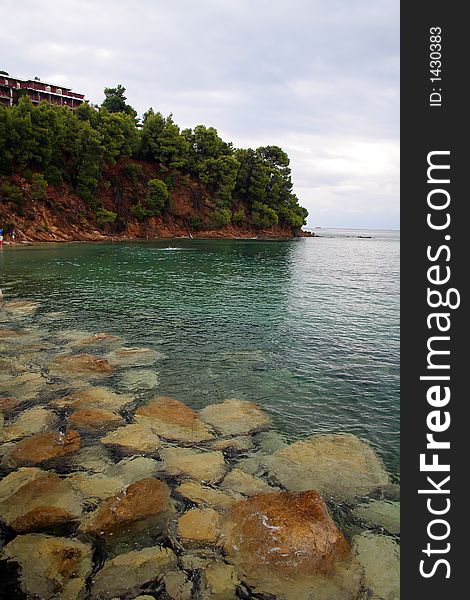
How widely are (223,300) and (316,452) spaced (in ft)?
60.0

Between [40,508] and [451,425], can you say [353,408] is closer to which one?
[451,425]

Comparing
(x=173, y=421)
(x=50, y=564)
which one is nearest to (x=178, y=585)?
(x=50, y=564)

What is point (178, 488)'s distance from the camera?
7.69 metres

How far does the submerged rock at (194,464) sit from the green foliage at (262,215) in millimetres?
96275

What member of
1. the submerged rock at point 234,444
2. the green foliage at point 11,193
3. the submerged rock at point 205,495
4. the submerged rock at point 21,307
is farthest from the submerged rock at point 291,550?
the green foliage at point 11,193

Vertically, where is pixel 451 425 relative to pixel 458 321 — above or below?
below

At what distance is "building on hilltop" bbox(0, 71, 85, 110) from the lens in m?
95.8

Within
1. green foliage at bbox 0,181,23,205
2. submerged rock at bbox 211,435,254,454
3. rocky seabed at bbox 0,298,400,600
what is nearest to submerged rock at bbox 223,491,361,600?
rocky seabed at bbox 0,298,400,600

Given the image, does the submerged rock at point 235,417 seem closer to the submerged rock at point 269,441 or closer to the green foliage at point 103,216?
the submerged rock at point 269,441

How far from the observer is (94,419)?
33.3 ft

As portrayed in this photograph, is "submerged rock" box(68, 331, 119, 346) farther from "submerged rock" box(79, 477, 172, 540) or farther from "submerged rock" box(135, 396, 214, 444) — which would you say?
"submerged rock" box(79, 477, 172, 540)

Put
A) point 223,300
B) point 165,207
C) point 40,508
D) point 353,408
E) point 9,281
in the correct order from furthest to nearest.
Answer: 1. point 165,207
2. point 9,281
3. point 223,300
4. point 353,408
5. point 40,508

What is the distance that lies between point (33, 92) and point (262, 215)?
6181 cm

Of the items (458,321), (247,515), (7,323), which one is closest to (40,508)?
(247,515)
